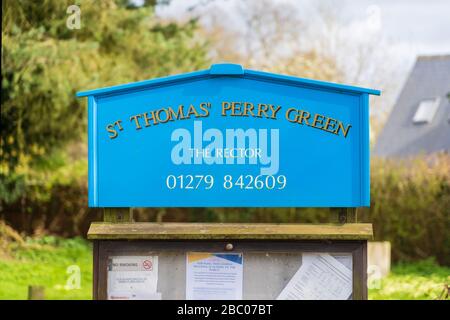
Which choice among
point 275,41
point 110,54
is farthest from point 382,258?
point 275,41

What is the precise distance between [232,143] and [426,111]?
867 inches

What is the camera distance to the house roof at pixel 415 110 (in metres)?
24.4

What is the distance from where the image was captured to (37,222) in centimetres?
1630

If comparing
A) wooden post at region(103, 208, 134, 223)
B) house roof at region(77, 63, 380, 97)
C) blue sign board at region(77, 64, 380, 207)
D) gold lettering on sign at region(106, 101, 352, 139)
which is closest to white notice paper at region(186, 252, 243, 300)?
blue sign board at region(77, 64, 380, 207)

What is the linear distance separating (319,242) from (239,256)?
1.53 feet

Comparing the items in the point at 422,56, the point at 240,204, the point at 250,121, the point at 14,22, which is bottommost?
the point at 240,204

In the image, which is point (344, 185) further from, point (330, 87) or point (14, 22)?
point (14, 22)

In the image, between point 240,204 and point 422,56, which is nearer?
point 240,204

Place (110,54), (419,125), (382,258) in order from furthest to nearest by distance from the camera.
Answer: (419,125) → (110,54) → (382,258)

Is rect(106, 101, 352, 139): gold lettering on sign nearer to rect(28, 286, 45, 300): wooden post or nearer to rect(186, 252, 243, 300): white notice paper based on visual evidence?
rect(186, 252, 243, 300): white notice paper

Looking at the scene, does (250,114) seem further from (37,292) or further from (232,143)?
(37,292)

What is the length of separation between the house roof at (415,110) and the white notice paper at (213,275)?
2057cm

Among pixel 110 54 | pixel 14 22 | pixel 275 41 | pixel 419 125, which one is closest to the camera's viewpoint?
pixel 14 22

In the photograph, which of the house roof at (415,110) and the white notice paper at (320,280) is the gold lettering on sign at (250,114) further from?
the house roof at (415,110)
